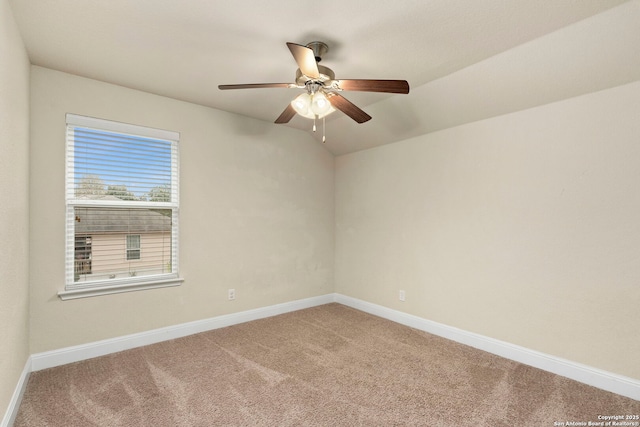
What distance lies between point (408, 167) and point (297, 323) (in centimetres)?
227

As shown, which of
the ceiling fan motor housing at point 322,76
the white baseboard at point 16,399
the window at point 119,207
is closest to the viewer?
the white baseboard at point 16,399

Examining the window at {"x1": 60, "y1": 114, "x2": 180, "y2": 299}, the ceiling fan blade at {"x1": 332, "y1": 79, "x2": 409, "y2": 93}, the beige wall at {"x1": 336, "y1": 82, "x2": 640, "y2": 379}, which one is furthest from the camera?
the window at {"x1": 60, "y1": 114, "x2": 180, "y2": 299}

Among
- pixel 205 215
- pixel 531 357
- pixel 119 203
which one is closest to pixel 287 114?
pixel 205 215

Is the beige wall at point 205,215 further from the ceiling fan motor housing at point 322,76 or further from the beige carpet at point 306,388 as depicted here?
the ceiling fan motor housing at point 322,76

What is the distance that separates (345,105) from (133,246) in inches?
95.6

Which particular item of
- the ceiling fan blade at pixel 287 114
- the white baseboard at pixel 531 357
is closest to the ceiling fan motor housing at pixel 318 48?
the ceiling fan blade at pixel 287 114

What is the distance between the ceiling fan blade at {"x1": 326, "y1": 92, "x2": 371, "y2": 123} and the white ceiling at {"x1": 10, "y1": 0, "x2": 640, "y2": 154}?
1.19 ft

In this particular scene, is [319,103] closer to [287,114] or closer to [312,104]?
[312,104]

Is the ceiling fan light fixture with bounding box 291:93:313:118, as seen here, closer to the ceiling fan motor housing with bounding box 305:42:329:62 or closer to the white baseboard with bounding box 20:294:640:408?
the ceiling fan motor housing with bounding box 305:42:329:62

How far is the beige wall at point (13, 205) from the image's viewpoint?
172 cm

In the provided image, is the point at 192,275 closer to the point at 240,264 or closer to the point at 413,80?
the point at 240,264

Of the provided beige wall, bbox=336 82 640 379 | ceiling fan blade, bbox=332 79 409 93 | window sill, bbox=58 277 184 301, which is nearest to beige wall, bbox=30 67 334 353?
window sill, bbox=58 277 184 301

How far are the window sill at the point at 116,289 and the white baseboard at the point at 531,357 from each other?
253 centimetres

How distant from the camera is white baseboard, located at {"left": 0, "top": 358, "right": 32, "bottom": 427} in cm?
182
